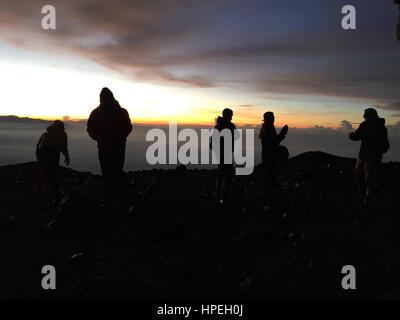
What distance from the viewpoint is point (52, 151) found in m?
14.6

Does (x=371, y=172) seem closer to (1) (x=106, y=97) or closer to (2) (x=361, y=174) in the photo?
(2) (x=361, y=174)

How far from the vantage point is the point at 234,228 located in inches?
459

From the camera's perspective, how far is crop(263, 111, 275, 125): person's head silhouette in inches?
530

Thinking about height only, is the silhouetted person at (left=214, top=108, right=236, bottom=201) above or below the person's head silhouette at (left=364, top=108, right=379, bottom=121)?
below

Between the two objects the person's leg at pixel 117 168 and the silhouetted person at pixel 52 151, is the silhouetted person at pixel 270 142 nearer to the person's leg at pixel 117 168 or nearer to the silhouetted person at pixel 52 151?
the person's leg at pixel 117 168

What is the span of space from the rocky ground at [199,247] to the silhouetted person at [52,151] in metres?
0.87

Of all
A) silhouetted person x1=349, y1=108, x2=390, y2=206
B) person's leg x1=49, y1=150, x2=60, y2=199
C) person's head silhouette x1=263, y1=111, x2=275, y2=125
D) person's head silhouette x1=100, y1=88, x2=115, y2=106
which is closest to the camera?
person's head silhouette x1=100, y1=88, x2=115, y2=106

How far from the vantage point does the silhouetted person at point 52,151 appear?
1448 cm

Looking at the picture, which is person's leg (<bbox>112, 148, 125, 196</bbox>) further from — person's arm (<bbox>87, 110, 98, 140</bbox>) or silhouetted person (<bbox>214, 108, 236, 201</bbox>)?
silhouetted person (<bbox>214, 108, 236, 201</bbox>)

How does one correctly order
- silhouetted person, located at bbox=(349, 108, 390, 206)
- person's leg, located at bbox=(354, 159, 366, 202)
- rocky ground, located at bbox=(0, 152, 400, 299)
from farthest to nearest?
person's leg, located at bbox=(354, 159, 366, 202) < silhouetted person, located at bbox=(349, 108, 390, 206) < rocky ground, located at bbox=(0, 152, 400, 299)

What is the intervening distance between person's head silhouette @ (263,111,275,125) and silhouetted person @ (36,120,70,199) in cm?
572

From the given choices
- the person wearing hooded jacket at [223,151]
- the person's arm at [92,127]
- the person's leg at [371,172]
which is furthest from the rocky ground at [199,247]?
the person's arm at [92,127]

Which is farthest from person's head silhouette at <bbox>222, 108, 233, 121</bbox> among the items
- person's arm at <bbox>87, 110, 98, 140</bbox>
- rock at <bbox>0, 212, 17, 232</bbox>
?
rock at <bbox>0, 212, 17, 232</bbox>

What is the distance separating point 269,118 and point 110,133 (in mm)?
4140
